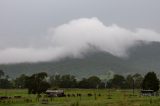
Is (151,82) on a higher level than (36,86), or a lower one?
higher

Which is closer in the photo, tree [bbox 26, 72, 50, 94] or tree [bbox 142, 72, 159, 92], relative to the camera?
tree [bbox 26, 72, 50, 94]

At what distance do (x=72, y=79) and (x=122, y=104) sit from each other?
13895 centimetres

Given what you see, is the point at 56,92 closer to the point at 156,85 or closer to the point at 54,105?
the point at 156,85

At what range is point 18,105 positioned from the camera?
2576 inches

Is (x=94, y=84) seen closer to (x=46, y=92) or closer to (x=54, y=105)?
(x=46, y=92)

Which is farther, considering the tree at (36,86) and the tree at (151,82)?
the tree at (151,82)

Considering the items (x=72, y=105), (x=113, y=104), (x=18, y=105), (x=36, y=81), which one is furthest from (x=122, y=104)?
(x=36, y=81)

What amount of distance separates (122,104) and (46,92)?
57.2 metres

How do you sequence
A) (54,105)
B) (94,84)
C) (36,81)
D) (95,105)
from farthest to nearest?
(94,84)
(36,81)
(54,105)
(95,105)

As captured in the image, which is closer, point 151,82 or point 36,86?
point 36,86

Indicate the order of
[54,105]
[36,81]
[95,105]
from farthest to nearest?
1. [36,81]
2. [54,105]
3. [95,105]

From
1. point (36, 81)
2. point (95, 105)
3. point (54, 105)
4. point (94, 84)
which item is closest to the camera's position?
point (95, 105)

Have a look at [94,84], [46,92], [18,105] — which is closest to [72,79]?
[94,84]

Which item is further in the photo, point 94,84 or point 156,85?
point 94,84
